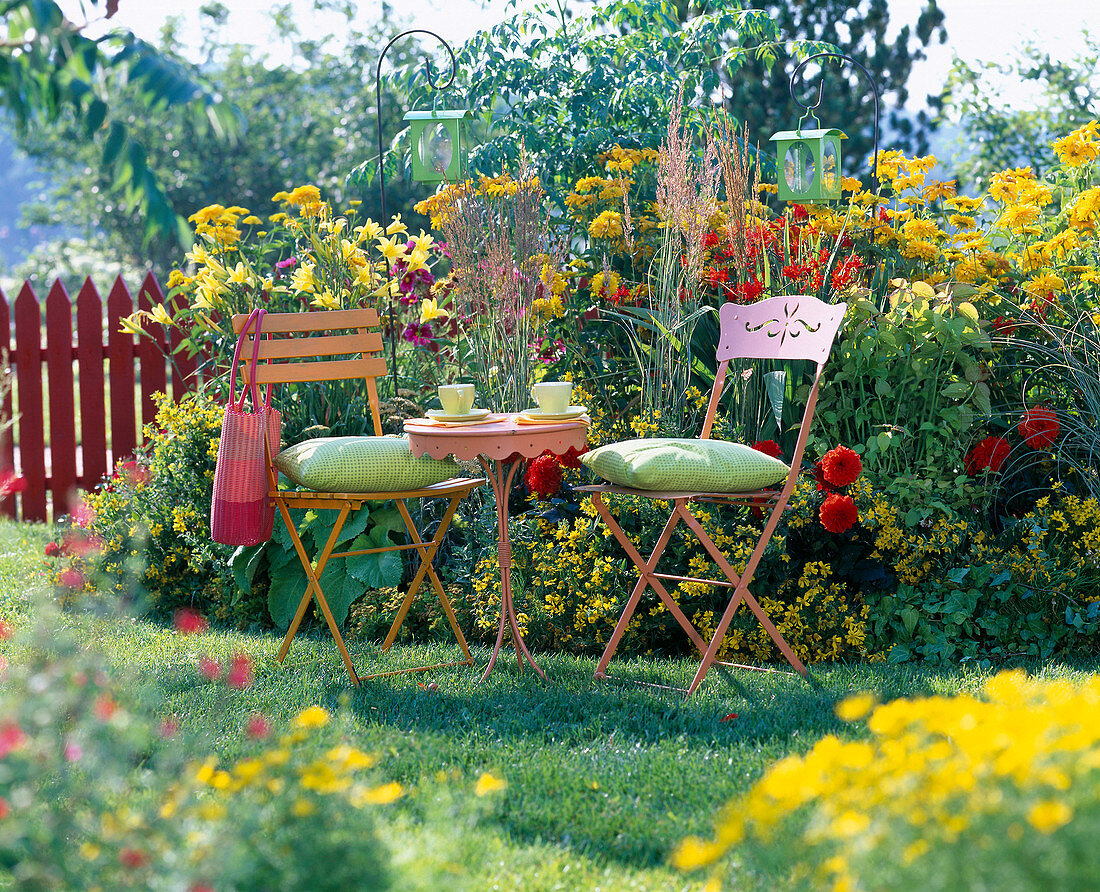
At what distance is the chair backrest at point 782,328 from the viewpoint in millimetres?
3100

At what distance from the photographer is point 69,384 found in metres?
5.92

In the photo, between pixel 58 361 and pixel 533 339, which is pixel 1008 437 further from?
pixel 58 361

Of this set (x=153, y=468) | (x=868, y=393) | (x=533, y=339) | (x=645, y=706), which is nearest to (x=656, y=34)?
(x=533, y=339)

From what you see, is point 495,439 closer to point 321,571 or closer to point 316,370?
point 321,571

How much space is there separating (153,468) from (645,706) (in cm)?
240

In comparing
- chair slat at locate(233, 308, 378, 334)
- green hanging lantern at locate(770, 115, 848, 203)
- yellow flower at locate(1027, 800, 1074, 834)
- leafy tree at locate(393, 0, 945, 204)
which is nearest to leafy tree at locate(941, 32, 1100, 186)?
leafy tree at locate(393, 0, 945, 204)

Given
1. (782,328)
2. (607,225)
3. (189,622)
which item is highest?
(607,225)

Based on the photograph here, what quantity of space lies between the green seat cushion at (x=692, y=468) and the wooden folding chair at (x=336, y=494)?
49cm

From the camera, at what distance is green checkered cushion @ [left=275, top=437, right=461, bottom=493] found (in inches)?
118

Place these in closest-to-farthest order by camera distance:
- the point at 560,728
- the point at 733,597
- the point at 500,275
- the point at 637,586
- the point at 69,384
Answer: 1. the point at 560,728
2. the point at 733,597
3. the point at 637,586
4. the point at 500,275
5. the point at 69,384

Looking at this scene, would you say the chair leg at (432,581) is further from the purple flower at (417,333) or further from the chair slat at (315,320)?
the purple flower at (417,333)

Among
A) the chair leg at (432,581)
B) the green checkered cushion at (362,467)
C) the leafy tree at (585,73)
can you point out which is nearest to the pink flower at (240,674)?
the chair leg at (432,581)

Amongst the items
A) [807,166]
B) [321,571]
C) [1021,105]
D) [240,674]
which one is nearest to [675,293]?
[807,166]

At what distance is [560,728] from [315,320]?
1.60m
